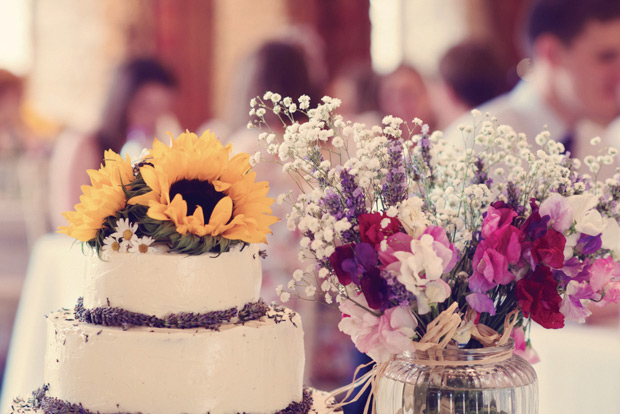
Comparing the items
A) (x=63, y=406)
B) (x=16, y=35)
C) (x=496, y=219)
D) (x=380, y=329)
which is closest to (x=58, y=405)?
(x=63, y=406)

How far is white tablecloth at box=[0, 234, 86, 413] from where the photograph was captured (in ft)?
10.0

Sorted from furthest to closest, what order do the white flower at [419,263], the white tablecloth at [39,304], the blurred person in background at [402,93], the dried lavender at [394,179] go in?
the blurred person in background at [402,93]
the white tablecloth at [39,304]
the dried lavender at [394,179]
the white flower at [419,263]

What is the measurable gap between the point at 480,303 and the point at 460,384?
5.6 inches

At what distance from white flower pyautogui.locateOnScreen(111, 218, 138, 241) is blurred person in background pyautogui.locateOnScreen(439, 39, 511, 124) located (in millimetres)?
2372

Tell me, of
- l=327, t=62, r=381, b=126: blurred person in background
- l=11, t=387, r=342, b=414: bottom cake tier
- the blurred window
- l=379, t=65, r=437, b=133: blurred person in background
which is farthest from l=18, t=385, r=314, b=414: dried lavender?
the blurred window

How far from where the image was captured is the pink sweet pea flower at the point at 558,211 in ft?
3.90

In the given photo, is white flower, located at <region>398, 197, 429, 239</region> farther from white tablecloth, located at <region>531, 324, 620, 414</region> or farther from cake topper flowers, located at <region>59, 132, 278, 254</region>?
white tablecloth, located at <region>531, 324, 620, 414</region>

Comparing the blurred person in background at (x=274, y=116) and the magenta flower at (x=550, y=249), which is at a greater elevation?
the blurred person in background at (x=274, y=116)

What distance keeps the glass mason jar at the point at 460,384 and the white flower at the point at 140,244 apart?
0.48 m

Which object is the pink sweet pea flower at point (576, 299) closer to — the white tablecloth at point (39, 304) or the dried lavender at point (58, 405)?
the dried lavender at point (58, 405)

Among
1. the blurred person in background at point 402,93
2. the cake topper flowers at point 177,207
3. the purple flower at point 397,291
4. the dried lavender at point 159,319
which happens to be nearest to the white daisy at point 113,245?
the cake topper flowers at point 177,207

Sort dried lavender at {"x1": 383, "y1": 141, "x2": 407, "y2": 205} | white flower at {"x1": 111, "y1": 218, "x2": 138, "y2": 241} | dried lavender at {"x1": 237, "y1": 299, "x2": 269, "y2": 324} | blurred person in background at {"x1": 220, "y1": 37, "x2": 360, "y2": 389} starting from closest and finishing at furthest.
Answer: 1. dried lavender at {"x1": 383, "y1": 141, "x2": 407, "y2": 205}
2. white flower at {"x1": 111, "y1": 218, "x2": 138, "y2": 241}
3. dried lavender at {"x1": 237, "y1": 299, "x2": 269, "y2": 324}
4. blurred person in background at {"x1": 220, "y1": 37, "x2": 360, "y2": 389}

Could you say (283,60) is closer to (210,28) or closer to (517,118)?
(517,118)

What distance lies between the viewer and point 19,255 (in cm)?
509
